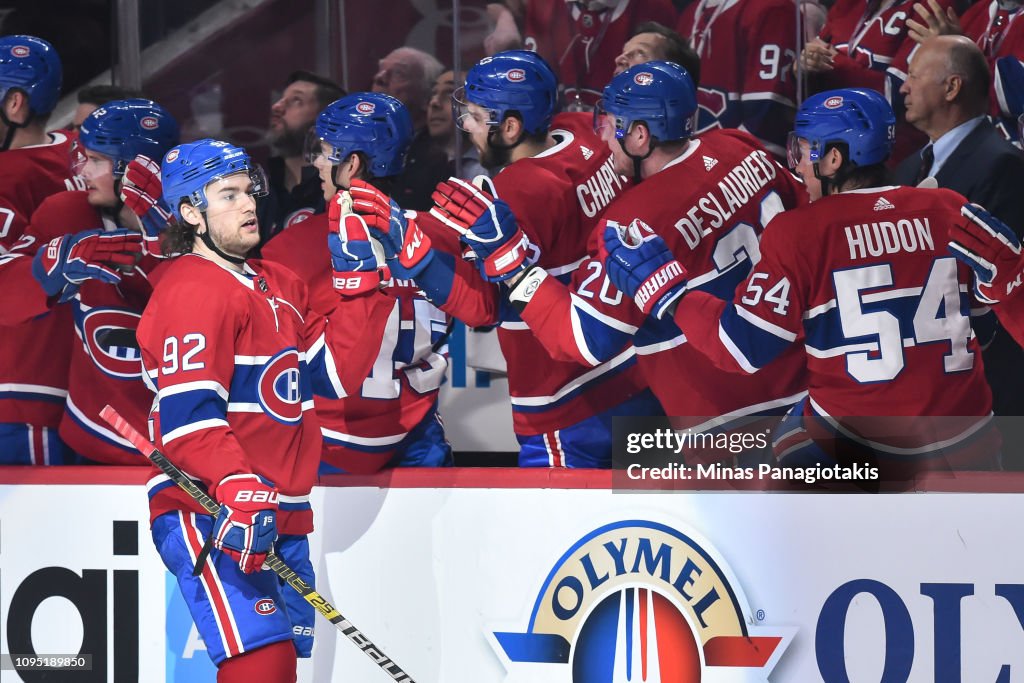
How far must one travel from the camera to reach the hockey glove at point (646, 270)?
329cm

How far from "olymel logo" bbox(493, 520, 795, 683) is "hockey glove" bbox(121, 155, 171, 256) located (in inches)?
51.7

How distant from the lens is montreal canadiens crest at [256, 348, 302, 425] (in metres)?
2.99

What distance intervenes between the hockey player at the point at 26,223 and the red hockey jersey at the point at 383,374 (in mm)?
687

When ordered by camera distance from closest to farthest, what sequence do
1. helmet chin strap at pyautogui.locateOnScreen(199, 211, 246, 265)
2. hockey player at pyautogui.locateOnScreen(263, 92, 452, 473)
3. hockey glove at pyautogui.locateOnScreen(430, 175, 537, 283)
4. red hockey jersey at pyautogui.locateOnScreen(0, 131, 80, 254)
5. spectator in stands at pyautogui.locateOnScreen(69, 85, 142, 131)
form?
helmet chin strap at pyautogui.locateOnScreen(199, 211, 246, 265)
hockey glove at pyautogui.locateOnScreen(430, 175, 537, 283)
hockey player at pyautogui.locateOnScreen(263, 92, 452, 473)
red hockey jersey at pyautogui.locateOnScreen(0, 131, 80, 254)
spectator in stands at pyautogui.locateOnScreen(69, 85, 142, 131)

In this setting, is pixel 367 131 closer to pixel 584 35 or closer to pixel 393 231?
pixel 393 231

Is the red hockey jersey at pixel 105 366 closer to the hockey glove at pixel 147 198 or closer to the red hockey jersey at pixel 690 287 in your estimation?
the hockey glove at pixel 147 198

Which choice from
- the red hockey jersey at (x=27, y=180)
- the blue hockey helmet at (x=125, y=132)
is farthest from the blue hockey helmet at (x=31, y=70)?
the blue hockey helmet at (x=125, y=132)

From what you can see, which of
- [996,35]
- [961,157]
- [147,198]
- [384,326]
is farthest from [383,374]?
[996,35]

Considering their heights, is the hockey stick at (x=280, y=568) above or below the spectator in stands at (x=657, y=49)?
below

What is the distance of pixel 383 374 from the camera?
11.9ft

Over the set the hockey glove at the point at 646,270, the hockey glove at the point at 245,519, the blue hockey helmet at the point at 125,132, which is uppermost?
the blue hockey helmet at the point at 125,132

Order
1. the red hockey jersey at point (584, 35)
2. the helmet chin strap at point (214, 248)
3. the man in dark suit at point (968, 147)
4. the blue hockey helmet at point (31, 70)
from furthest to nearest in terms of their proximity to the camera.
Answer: the red hockey jersey at point (584, 35), the blue hockey helmet at point (31, 70), the man in dark suit at point (968, 147), the helmet chin strap at point (214, 248)

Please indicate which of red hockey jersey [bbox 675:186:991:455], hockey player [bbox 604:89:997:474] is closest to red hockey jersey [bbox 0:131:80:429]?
hockey player [bbox 604:89:997:474]

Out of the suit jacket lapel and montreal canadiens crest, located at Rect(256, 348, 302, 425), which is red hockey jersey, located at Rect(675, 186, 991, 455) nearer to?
the suit jacket lapel
